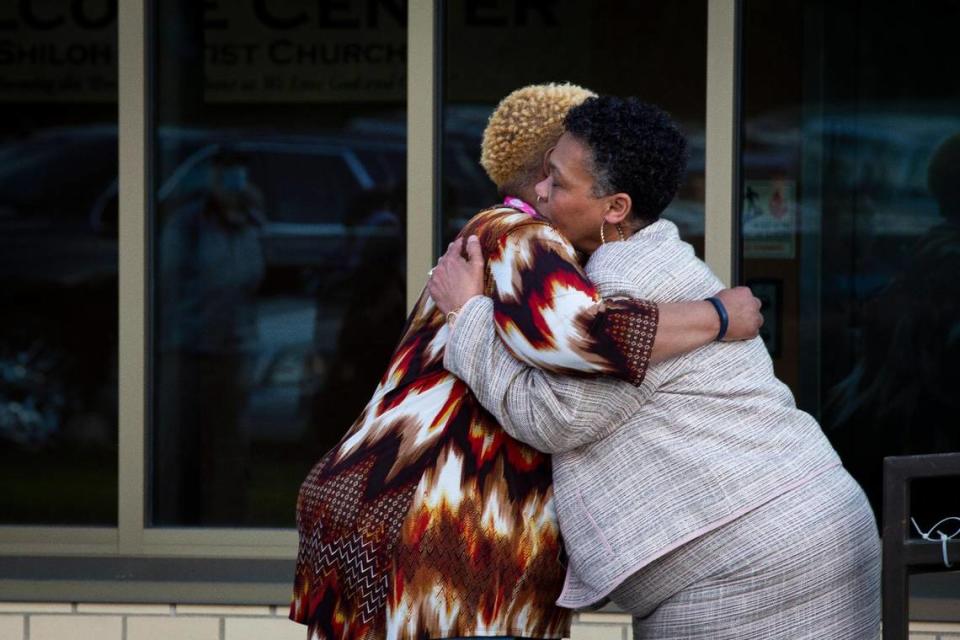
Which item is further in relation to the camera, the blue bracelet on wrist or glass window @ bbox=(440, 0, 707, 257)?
glass window @ bbox=(440, 0, 707, 257)

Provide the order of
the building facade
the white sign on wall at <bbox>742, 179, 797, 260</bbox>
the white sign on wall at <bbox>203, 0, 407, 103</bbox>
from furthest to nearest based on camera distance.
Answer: the white sign on wall at <bbox>203, 0, 407, 103</bbox>
the white sign on wall at <bbox>742, 179, 797, 260</bbox>
the building facade

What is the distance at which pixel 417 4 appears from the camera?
466 cm

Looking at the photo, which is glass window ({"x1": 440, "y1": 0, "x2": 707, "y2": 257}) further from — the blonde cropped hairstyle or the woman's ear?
the woman's ear

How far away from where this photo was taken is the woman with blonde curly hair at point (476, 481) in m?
2.33

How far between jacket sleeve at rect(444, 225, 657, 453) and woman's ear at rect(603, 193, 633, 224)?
11cm

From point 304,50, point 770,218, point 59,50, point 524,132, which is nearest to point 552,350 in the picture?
point 524,132

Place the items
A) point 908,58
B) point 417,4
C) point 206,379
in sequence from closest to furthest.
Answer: point 417,4 < point 908,58 < point 206,379

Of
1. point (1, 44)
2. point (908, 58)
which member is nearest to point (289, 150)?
point (1, 44)

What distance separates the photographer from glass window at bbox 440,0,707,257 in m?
4.96

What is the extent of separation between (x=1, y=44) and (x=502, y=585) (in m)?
3.86

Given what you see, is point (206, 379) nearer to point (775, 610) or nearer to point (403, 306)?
point (403, 306)

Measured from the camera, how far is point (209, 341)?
5.54 meters

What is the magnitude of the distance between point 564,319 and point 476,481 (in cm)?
31

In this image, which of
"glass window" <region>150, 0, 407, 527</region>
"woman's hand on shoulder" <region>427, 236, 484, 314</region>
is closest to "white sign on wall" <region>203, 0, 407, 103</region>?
"glass window" <region>150, 0, 407, 527</region>
